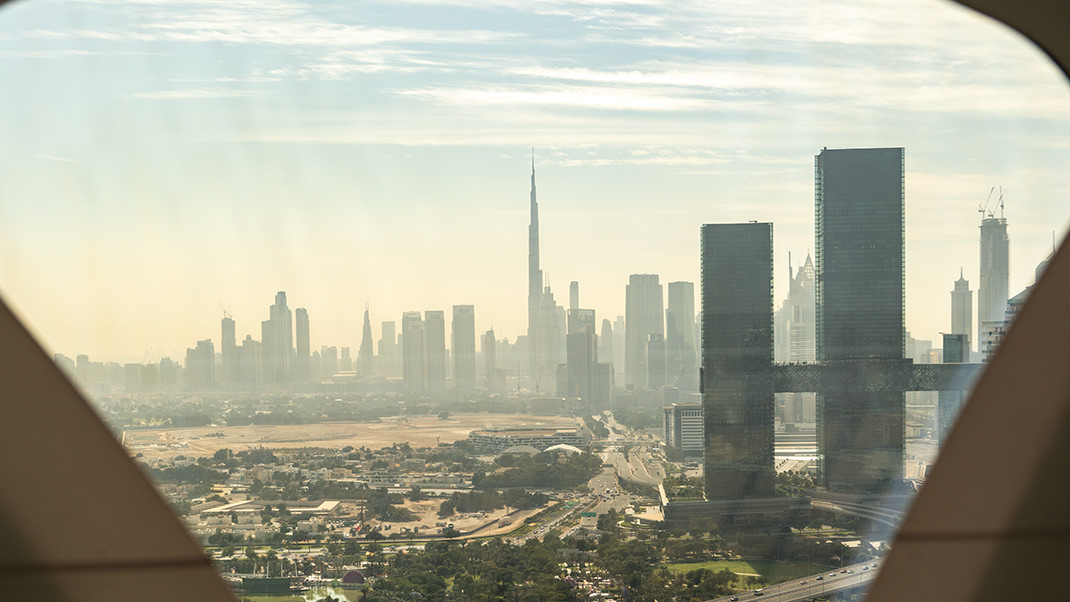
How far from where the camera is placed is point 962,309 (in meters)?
3.87

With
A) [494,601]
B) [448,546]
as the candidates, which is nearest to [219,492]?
[448,546]

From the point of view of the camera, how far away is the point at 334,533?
405 centimetres

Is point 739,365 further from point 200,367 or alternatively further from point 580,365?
point 200,367

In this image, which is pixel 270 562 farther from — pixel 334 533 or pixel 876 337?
pixel 876 337

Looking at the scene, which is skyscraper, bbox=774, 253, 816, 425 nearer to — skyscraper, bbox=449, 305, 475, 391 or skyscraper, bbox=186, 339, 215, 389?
skyscraper, bbox=449, 305, 475, 391

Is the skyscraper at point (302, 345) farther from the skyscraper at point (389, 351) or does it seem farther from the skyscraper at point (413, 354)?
the skyscraper at point (413, 354)

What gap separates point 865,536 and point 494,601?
7.22 feet

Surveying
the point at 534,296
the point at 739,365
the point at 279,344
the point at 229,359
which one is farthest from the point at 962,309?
the point at 229,359

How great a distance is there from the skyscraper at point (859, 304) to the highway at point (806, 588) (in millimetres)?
608

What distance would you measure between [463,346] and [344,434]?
0.91 metres

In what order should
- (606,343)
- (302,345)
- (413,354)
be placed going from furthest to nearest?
(606,343)
(413,354)
(302,345)

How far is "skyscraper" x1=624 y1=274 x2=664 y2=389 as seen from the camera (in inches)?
181

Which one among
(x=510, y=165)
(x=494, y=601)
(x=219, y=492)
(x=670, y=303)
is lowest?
(x=494, y=601)

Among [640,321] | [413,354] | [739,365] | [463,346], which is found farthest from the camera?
[640,321]
